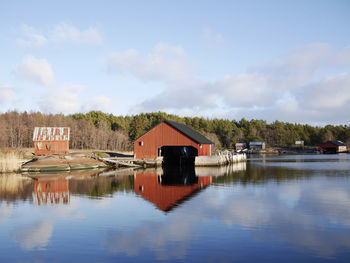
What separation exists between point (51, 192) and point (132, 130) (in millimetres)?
78642

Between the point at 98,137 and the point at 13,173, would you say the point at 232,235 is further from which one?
the point at 98,137

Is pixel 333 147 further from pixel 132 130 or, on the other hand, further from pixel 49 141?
pixel 49 141

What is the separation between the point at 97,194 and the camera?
66.8 feet

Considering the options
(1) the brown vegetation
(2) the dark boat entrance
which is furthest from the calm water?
(1) the brown vegetation

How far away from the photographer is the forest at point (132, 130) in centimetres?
7781

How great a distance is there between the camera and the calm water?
951 cm

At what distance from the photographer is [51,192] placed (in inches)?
837

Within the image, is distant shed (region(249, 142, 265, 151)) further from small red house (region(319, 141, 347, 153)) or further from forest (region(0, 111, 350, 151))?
small red house (region(319, 141, 347, 153))

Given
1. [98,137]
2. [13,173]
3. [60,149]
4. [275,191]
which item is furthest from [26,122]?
[275,191]

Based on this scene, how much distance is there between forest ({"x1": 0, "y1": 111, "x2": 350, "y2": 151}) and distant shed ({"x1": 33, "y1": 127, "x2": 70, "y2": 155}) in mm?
22158

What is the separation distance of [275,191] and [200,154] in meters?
24.4

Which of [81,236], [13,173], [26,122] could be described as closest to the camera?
[81,236]

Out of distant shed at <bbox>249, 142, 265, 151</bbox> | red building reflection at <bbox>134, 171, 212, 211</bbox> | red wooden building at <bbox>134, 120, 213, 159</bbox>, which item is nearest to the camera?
red building reflection at <bbox>134, 171, 212, 211</bbox>

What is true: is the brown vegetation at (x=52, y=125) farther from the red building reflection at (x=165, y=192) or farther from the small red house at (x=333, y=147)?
the small red house at (x=333, y=147)
